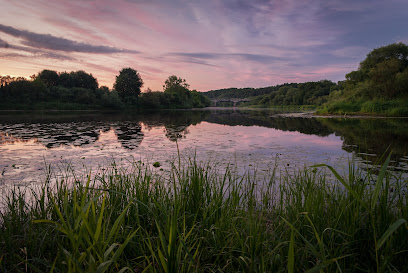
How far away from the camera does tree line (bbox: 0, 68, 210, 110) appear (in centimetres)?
5353

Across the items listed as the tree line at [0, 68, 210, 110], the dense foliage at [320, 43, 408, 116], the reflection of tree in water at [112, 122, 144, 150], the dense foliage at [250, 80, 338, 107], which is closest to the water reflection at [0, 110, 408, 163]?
the reflection of tree in water at [112, 122, 144, 150]

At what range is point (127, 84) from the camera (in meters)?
81.8

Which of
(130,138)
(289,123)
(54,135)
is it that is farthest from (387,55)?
(54,135)

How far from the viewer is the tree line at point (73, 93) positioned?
53.5 metres

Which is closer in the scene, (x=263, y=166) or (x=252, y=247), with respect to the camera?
(x=252, y=247)

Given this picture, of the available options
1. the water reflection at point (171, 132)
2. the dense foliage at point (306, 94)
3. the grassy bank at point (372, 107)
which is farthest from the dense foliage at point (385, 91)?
the dense foliage at point (306, 94)

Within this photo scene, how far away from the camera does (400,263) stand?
8.55ft

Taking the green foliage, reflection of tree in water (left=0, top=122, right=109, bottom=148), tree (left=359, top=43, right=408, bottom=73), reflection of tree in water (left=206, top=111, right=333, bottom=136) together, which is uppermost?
tree (left=359, top=43, right=408, bottom=73)

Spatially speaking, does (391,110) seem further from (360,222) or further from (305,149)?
(360,222)

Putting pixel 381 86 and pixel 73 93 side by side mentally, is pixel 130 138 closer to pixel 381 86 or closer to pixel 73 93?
pixel 381 86

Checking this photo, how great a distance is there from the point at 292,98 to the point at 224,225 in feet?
460

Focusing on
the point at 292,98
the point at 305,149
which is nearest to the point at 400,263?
the point at 305,149

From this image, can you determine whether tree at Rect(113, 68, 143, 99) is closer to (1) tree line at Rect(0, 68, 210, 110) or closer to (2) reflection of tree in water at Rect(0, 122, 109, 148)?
(1) tree line at Rect(0, 68, 210, 110)

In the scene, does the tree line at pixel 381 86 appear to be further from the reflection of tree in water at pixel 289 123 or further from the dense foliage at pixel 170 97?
the dense foliage at pixel 170 97
